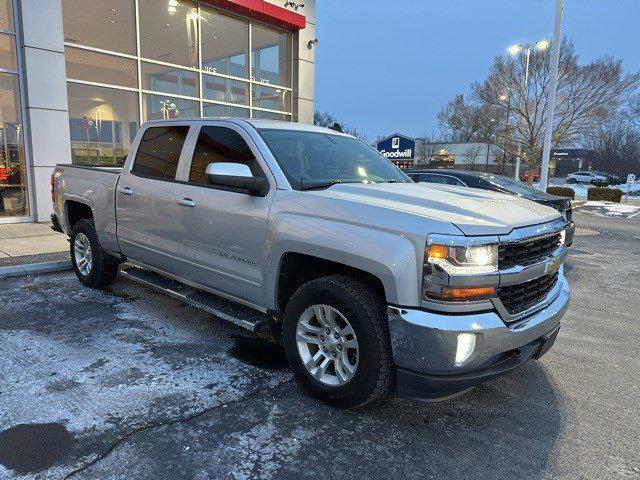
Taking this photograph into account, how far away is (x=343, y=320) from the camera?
3.13 m

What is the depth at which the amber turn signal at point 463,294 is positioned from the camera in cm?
266

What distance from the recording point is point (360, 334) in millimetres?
2939

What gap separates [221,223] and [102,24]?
10.4 metres

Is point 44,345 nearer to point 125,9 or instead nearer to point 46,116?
point 46,116

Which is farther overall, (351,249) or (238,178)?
(238,178)

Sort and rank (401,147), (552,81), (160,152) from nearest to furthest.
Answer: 1. (160,152)
2. (552,81)
3. (401,147)

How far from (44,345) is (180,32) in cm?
1164

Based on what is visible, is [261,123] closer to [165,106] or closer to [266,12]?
[165,106]

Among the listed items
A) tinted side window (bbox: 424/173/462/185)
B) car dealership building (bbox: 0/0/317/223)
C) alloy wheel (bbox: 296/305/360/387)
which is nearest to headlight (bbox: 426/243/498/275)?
alloy wheel (bbox: 296/305/360/387)

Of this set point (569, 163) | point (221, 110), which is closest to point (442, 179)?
point (221, 110)

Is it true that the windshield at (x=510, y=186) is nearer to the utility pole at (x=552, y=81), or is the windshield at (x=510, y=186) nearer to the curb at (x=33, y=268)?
the utility pole at (x=552, y=81)

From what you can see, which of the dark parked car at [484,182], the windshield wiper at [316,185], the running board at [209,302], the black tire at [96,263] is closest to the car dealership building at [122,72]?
the black tire at [96,263]

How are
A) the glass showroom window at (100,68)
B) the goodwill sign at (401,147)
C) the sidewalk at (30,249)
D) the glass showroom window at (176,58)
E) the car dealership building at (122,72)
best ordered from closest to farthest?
the sidewalk at (30,249)
the car dealership building at (122,72)
the glass showroom window at (100,68)
the glass showroom window at (176,58)
the goodwill sign at (401,147)

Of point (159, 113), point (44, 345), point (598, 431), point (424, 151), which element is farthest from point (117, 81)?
point (424, 151)
